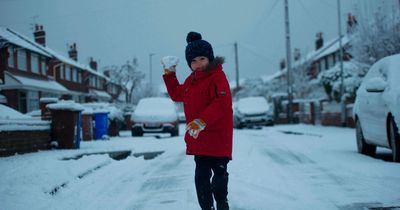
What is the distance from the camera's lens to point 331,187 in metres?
5.44

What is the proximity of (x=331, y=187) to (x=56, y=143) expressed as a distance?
23.4ft

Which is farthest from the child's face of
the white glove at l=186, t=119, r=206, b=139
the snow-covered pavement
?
the snow-covered pavement

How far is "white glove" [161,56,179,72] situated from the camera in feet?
14.8

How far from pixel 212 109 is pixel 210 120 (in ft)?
0.30

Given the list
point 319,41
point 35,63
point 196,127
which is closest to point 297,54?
point 319,41

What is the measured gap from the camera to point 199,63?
13.3 feet

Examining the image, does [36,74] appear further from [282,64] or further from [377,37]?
[282,64]

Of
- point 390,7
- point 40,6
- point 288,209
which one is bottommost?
point 288,209

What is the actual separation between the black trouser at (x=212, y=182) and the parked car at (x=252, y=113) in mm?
20596

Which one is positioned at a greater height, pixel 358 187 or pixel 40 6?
pixel 40 6

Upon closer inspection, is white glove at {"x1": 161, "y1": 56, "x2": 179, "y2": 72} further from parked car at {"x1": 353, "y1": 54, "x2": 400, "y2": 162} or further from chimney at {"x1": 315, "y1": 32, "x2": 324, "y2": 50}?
chimney at {"x1": 315, "y1": 32, "x2": 324, "y2": 50}

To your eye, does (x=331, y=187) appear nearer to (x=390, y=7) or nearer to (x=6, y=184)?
(x=6, y=184)

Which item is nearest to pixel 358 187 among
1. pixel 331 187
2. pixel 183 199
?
pixel 331 187

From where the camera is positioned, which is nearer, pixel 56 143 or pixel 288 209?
pixel 288 209
